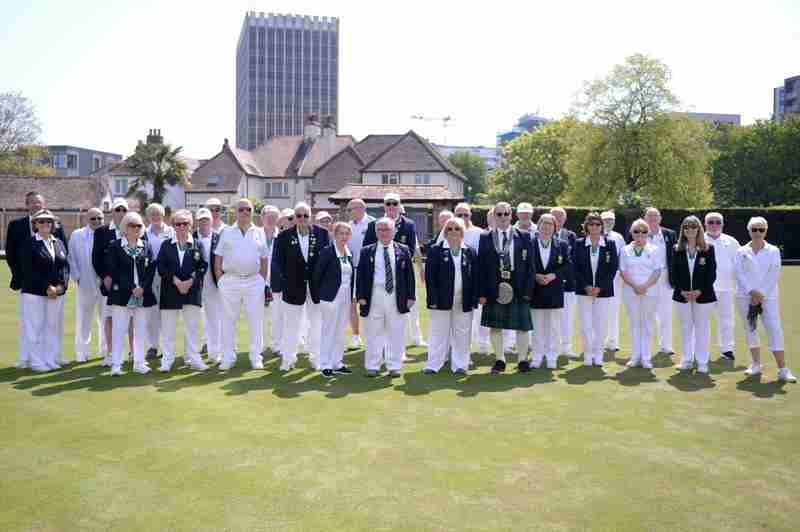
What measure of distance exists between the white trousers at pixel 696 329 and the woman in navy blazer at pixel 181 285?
6.04 m

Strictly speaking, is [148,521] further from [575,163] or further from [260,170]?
[260,170]

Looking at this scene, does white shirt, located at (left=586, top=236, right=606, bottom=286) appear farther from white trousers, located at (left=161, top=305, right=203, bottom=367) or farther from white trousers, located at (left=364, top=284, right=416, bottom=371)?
white trousers, located at (left=161, top=305, right=203, bottom=367)

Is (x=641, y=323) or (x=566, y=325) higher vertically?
(x=641, y=323)

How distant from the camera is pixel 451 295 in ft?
28.2

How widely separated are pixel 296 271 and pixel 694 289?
16.4 feet

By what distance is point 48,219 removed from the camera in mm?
8797

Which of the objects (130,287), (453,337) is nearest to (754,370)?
(453,337)

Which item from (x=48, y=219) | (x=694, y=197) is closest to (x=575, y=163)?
(x=694, y=197)

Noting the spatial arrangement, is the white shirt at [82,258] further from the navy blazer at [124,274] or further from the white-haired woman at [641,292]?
the white-haired woman at [641,292]

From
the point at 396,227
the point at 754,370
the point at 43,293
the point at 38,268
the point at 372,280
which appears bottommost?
the point at 754,370

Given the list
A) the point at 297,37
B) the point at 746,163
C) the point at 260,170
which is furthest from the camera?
the point at 297,37

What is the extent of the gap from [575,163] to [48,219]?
43.5m

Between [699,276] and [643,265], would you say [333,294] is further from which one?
[699,276]

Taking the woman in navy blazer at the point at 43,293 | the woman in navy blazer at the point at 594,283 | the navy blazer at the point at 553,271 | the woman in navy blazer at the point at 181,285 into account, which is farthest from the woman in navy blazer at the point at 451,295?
the woman in navy blazer at the point at 43,293
